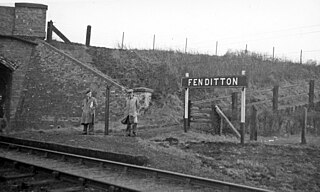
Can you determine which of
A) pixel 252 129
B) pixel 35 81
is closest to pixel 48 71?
pixel 35 81

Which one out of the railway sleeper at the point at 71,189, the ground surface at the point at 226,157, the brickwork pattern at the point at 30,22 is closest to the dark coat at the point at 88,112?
the ground surface at the point at 226,157

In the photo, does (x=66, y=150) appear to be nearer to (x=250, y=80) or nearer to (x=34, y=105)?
(x=34, y=105)

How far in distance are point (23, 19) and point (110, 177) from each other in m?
16.8

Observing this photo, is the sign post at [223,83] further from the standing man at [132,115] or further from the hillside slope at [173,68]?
the hillside slope at [173,68]

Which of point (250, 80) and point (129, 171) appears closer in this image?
point (129, 171)

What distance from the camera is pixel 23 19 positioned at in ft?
75.0

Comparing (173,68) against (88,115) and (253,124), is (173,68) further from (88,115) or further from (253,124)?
(253,124)

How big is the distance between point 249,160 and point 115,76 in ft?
45.7

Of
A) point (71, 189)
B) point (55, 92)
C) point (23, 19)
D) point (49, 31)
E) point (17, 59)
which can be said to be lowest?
point (71, 189)

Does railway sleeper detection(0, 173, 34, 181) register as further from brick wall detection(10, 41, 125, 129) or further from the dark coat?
brick wall detection(10, 41, 125, 129)

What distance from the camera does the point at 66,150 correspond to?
12.5m

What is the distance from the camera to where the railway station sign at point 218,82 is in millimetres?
A: 14164

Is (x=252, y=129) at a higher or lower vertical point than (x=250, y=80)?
lower

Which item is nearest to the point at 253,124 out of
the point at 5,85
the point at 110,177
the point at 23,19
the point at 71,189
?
the point at 110,177
